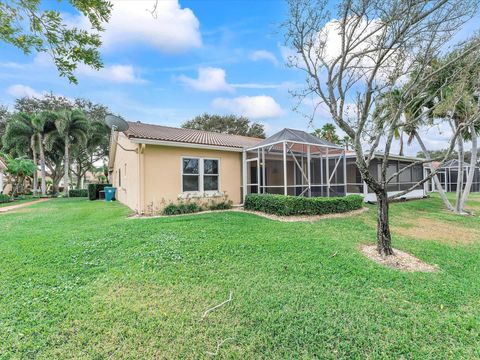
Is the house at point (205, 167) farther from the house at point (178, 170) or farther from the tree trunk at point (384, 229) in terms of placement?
the tree trunk at point (384, 229)

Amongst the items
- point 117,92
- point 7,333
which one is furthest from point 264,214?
point 117,92

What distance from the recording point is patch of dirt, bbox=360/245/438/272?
4.87 meters

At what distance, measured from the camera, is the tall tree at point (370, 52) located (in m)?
4.93

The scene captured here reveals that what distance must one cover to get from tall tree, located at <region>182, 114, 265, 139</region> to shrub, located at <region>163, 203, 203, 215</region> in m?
22.8

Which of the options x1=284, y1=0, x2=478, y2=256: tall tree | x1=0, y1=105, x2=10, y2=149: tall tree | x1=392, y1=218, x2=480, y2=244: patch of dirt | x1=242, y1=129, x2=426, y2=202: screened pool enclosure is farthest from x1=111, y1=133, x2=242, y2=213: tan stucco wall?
x1=0, y1=105, x2=10, y2=149: tall tree

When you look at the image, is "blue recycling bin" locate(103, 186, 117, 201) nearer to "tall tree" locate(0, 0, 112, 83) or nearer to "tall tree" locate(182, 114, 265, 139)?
"tall tree" locate(0, 0, 112, 83)

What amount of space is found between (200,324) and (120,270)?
2.15m

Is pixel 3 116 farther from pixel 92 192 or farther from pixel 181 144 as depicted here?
pixel 181 144

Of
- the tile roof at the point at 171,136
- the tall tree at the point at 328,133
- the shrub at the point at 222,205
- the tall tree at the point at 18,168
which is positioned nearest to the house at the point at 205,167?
the tile roof at the point at 171,136

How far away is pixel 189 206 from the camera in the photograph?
396 inches

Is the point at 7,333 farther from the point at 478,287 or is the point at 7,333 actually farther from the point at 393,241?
the point at 393,241

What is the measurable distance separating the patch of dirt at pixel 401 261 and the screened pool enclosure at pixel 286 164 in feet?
16.4

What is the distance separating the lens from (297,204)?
9.12m

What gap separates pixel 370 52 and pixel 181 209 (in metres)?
8.19
